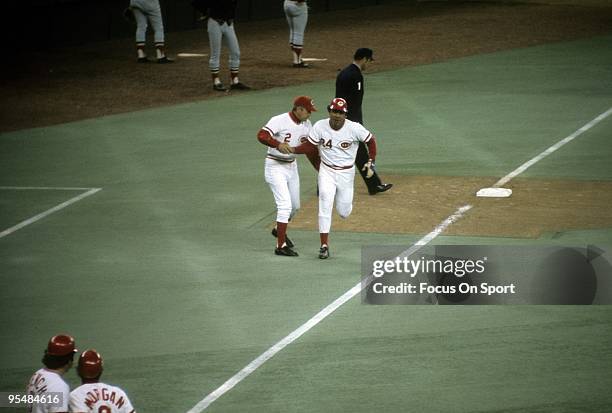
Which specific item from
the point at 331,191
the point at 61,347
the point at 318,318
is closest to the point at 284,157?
the point at 331,191

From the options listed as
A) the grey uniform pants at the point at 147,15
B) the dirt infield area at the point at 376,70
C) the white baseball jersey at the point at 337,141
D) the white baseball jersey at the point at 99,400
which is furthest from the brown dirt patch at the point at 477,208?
the grey uniform pants at the point at 147,15

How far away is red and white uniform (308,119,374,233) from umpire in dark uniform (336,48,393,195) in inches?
101

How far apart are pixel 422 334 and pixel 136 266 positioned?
155 inches

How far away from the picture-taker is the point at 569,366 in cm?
1092

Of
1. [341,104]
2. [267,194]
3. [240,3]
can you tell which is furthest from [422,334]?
[240,3]

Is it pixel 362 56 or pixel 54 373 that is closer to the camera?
pixel 54 373

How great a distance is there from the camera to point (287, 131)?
47.5 ft

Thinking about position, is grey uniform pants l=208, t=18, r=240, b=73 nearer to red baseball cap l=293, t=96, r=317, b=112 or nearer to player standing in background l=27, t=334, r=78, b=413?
red baseball cap l=293, t=96, r=317, b=112

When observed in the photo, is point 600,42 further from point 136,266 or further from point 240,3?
point 136,266

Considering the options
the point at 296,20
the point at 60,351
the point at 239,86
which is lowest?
the point at 239,86

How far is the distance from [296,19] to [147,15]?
337 cm

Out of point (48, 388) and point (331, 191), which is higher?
point (48, 388)

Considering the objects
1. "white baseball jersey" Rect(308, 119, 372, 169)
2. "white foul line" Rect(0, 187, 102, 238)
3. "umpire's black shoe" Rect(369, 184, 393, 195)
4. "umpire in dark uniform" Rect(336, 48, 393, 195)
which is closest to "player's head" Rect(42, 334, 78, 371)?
"white baseball jersey" Rect(308, 119, 372, 169)

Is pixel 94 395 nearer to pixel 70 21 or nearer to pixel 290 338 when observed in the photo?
pixel 290 338
